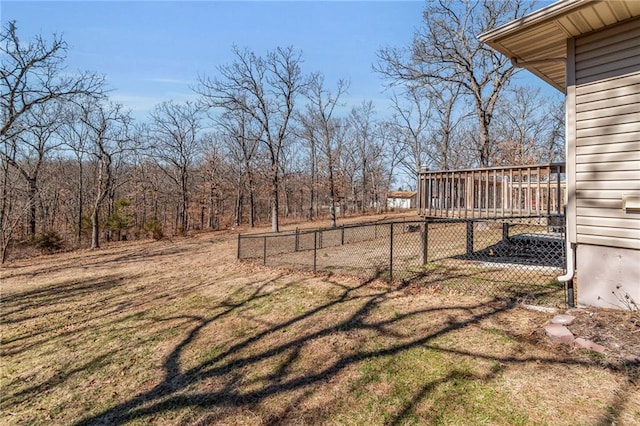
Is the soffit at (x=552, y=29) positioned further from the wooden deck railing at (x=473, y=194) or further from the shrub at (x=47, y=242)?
the shrub at (x=47, y=242)

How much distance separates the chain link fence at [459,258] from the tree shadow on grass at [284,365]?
0.97m

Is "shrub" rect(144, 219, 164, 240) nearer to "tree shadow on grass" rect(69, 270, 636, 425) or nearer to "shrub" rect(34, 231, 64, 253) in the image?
"shrub" rect(34, 231, 64, 253)

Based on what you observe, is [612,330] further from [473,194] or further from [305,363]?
[473,194]

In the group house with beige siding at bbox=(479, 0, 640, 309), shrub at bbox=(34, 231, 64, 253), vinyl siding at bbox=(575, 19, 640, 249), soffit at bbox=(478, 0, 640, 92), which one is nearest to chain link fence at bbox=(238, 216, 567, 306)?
house with beige siding at bbox=(479, 0, 640, 309)

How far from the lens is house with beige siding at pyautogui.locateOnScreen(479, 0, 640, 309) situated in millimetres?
3658

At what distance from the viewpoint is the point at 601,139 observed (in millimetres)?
3918

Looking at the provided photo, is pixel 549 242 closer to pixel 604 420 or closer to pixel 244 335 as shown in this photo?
pixel 604 420

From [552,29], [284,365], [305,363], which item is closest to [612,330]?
[305,363]

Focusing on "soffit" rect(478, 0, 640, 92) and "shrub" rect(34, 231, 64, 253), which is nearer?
"soffit" rect(478, 0, 640, 92)

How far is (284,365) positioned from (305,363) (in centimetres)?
23

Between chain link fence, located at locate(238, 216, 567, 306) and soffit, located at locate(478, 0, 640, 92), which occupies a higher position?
soffit, located at locate(478, 0, 640, 92)

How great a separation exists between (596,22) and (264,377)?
5.51 metres

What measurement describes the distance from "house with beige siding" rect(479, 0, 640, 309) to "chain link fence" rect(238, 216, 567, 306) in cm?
63

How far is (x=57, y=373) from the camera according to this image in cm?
411
